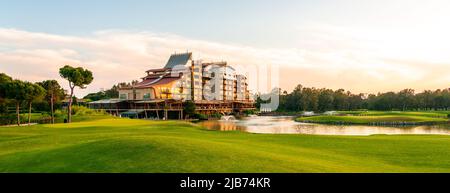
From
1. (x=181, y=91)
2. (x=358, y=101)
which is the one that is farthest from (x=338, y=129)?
(x=358, y=101)

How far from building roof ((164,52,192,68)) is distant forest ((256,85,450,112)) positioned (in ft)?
155

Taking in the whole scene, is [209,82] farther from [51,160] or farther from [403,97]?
[51,160]

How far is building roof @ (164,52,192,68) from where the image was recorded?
10531 cm

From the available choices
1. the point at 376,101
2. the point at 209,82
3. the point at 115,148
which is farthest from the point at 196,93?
the point at 115,148

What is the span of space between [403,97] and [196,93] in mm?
84100

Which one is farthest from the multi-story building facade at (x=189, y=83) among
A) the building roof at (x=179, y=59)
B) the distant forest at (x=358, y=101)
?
the distant forest at (x=358, y=101)

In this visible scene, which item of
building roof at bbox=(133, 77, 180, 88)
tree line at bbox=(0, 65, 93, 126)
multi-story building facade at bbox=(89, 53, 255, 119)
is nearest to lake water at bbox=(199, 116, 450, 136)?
tree line at bbox=(0, 65, 93, 126)

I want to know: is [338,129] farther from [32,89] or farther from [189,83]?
[189,83]

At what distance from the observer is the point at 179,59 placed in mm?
107000

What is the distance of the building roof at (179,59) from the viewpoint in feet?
346

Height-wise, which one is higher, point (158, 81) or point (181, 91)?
point (158, 81)

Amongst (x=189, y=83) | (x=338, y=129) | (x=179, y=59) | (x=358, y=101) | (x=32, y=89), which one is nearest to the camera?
(x=32, y=89)

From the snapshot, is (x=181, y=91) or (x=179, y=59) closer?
(x=181, y=91)

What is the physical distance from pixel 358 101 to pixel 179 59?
279ft
